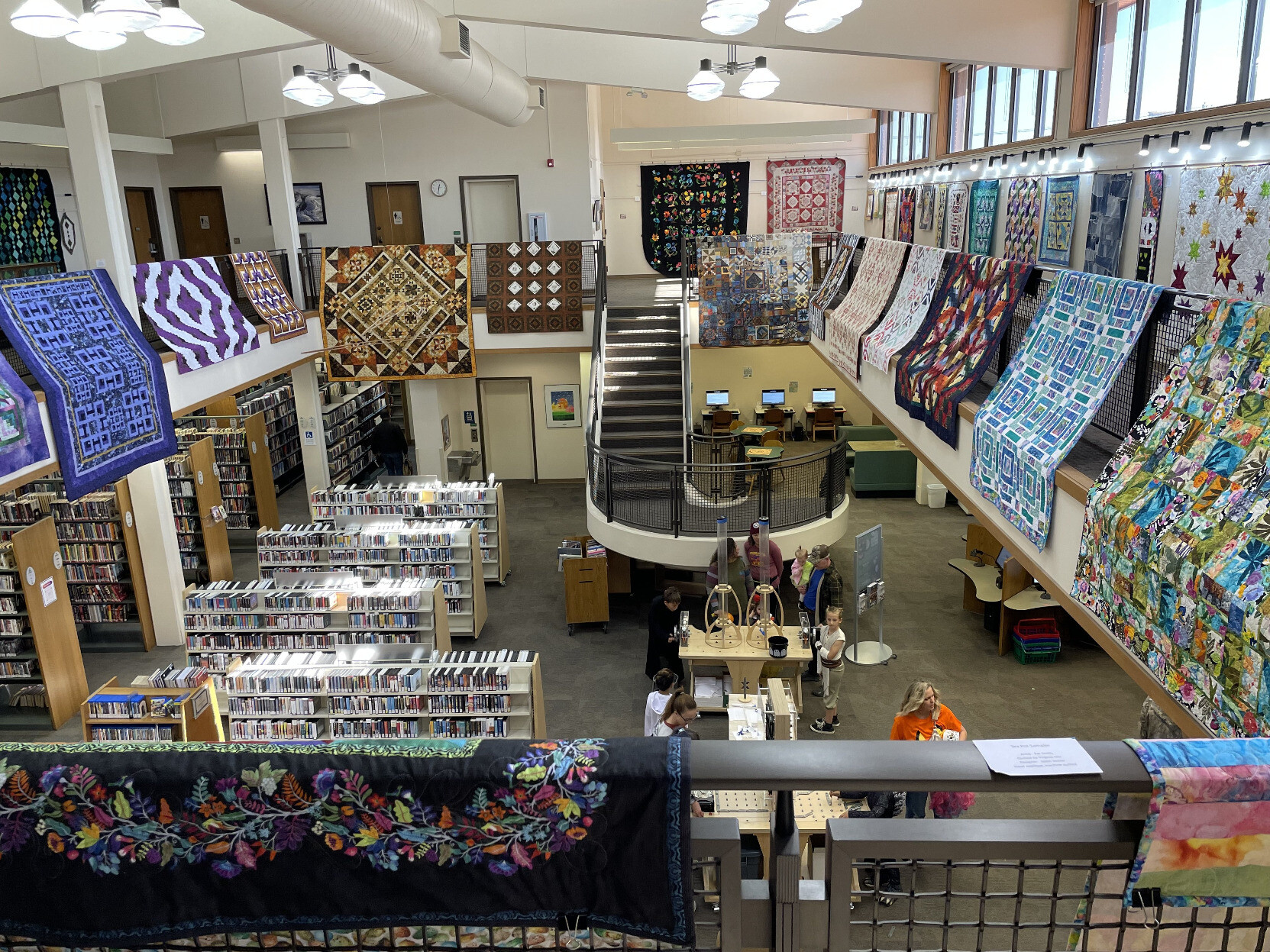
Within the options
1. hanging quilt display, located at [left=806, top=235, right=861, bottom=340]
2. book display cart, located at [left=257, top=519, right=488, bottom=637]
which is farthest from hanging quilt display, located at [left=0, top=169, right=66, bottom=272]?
hanging quilt display, located at [left=806, top=235, right=861, bottom=340]

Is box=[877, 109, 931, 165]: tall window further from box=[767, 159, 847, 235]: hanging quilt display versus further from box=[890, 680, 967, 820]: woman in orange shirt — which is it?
box=[890, 680, 967, 820]: woman in orange shirt

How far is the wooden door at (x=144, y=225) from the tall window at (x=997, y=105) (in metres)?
14.1

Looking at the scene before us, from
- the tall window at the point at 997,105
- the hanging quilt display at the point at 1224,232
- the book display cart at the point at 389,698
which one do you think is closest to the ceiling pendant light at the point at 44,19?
the book display cart at the point at 389,698

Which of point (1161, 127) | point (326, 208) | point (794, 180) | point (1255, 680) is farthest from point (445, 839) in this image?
point (794, 180)

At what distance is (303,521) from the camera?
15.2 metres

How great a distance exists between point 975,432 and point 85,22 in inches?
239

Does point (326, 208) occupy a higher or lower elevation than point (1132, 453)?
higher

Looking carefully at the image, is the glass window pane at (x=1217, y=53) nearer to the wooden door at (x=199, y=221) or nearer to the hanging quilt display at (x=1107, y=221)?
the hanging quilt display at (x=1107, y=221)

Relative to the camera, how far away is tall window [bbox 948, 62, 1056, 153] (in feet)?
31.4

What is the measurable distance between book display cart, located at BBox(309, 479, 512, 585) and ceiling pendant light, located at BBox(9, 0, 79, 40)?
7.19 meters

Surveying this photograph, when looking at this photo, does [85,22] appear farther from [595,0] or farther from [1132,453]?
[1132,453]

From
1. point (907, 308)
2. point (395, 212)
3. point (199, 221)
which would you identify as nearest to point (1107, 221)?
point (907, 308)

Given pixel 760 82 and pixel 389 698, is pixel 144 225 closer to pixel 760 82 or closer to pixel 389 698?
pixel 760 82

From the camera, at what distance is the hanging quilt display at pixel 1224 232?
5.56m
